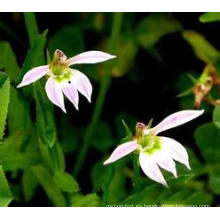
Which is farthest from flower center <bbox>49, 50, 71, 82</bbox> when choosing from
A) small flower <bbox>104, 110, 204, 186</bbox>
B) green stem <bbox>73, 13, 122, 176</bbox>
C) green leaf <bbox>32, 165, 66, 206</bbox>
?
green stem <bbox>73, 13, 122, 176</bbox>

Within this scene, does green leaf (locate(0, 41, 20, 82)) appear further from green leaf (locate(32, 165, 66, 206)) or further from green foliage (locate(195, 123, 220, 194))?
green foliage (locate(195, 123, 220, 194))

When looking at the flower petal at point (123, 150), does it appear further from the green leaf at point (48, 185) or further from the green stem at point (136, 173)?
the green leaf at point (48, 185)

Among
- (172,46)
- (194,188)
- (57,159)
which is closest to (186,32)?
(172,46)

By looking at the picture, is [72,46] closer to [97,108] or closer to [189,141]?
[97,108]

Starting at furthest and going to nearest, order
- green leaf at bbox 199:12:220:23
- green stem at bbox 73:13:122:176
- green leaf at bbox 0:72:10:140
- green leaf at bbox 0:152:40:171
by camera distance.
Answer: green stem at bbox 73:13:122:176, green leaf at bbox 199:12:220:23, green leaf at bbox 0:152:40:171, green leaf at bbox 0:72:10:140

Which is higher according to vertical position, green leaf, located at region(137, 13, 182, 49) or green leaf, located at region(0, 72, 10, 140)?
green leaf, located at region(0, 72, 10, 140)
